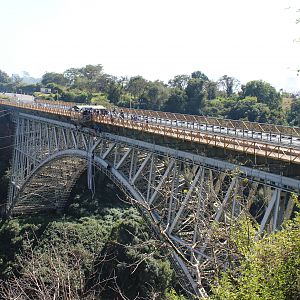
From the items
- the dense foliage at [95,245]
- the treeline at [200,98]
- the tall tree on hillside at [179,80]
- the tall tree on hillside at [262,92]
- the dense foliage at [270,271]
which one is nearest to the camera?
the dense foliage at [270,271]

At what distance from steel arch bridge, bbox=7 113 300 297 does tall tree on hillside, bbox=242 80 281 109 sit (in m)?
36.5

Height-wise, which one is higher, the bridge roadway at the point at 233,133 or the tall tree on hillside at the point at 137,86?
the tall tree on hillside at the point at 137,86

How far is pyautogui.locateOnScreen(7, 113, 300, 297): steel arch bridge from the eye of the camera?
427 inches

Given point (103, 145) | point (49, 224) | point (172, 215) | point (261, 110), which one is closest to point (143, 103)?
point (261, 110)

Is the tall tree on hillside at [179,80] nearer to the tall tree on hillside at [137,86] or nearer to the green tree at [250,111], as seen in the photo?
the tall tree on hillside at [137,86]

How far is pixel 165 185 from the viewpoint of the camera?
13266 millimetres

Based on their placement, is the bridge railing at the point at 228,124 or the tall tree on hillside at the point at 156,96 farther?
the tall tree on hillside at the point at 156,96

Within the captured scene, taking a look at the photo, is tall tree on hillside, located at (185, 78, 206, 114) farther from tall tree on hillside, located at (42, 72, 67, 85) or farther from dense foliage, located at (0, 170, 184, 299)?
tall tree on hillside, located at (42, 72, 67, 85)

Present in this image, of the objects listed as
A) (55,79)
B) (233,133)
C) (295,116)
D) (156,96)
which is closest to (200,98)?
(156,96)

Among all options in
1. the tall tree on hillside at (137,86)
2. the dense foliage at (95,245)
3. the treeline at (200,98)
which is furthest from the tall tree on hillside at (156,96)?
the dense foliage at (95,245)

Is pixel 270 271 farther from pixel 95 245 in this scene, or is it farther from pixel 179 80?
pixel 179 80

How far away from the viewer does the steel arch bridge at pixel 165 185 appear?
10.8 meters

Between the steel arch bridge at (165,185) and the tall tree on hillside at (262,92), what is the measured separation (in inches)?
1436

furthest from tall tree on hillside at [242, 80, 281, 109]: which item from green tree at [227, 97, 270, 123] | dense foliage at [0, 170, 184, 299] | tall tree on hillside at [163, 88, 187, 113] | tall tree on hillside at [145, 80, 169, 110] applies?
dense foliage at [0, 170, 184, 299]
